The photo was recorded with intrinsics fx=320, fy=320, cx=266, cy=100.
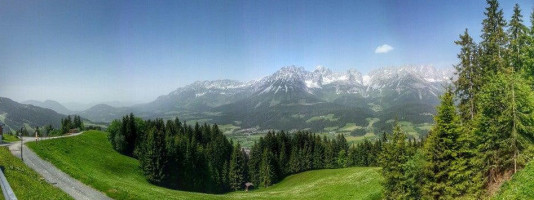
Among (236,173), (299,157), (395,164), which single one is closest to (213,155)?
(236,173)

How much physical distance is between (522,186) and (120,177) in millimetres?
65922

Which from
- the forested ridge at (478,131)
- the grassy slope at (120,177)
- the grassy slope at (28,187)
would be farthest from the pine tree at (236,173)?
the grassy slope at (28,187)

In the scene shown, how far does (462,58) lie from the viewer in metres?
42.8

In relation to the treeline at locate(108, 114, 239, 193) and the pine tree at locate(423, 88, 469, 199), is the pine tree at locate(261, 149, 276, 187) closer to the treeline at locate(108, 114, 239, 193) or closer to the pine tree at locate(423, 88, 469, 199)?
the treeline at locate(108, 114, 239, 193)

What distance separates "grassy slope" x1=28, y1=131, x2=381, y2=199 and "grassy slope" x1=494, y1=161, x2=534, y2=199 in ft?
74.3

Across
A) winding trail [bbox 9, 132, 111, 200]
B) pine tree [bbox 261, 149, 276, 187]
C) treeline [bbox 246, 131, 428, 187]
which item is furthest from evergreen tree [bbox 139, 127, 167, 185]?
treeline [bbox 246, 131, 428, 187]

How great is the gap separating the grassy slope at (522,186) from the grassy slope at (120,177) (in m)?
22.7

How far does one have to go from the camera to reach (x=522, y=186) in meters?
23.8

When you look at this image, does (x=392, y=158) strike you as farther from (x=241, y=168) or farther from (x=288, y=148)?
(x=288, y=148)

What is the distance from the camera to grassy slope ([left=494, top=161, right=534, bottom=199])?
2211 cm

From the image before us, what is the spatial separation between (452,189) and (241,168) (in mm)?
90851

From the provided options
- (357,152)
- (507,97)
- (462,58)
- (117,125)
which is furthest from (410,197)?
(357,152)

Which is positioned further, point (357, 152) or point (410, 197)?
point (357, 152)

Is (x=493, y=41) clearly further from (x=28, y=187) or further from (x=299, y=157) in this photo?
(x=299, y=157)
